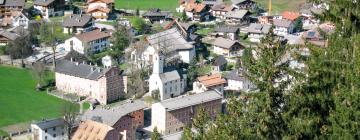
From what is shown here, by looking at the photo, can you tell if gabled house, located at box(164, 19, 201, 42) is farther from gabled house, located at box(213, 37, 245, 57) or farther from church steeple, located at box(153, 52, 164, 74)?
church steeple, located at box(153, 52, 164, 74)

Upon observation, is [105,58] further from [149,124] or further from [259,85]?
[259,85]

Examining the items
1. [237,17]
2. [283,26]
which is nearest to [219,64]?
[283,26]

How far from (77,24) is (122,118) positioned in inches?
704

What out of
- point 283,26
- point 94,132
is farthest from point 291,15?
point 94,132

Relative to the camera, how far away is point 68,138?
2447 centimetres

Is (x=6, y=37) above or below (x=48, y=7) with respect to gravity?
below

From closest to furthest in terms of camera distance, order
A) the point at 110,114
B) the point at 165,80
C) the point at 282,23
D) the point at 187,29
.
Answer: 1. the point at 110,114
2. the point at 165,80
3. the point at 187,29
4. the point at 282,23

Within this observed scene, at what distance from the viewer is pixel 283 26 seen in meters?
41.5

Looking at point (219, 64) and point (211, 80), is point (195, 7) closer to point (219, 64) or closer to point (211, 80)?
point (219, 64)

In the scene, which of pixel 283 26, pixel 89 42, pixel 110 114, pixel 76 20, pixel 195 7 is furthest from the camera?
pixel 195 7

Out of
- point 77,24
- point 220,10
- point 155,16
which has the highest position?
point 220,10

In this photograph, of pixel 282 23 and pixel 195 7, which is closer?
pixel 282 23

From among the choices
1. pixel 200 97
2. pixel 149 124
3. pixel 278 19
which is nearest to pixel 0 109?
pixel 149 124

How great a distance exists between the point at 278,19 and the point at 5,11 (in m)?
20.6
